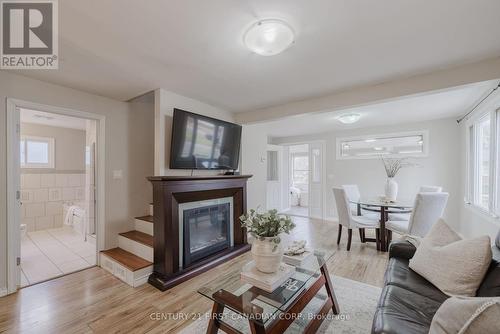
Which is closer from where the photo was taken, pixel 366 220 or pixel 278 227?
pixel 278 227

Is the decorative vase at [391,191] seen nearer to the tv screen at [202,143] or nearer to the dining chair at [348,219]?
the dining chair at [348,219]

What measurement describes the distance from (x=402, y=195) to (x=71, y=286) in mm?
5743

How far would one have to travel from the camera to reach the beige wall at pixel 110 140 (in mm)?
2238

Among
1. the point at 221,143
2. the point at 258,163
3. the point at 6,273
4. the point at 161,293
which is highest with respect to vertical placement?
the point at 221,143

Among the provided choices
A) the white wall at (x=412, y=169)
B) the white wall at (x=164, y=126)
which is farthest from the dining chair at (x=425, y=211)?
the white wall at (x=164, y=126)

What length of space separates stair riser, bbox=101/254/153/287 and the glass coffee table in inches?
49.6

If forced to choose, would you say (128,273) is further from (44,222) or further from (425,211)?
(425,211)

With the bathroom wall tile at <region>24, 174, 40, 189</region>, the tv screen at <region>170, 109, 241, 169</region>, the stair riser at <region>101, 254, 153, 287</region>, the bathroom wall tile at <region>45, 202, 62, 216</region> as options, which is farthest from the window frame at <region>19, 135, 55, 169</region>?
the tv screen at <region>170, 109, 241, 169</region>

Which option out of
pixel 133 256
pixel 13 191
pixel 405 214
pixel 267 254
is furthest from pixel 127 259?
pixel 405 214

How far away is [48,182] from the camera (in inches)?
188

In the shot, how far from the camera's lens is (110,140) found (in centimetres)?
307

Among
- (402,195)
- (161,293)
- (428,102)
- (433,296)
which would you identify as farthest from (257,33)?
(402,195)

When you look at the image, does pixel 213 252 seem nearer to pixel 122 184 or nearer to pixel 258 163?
pixel 122 184

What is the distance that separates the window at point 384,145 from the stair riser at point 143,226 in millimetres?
4492
